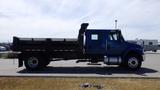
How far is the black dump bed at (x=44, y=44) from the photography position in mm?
21203

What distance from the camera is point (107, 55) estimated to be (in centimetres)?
2134

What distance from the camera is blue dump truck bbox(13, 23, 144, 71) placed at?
21.2m

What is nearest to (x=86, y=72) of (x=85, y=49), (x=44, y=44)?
(x=85, y=49)

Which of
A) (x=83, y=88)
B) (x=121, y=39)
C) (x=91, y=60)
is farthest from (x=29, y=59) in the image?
(x=83, y=88)

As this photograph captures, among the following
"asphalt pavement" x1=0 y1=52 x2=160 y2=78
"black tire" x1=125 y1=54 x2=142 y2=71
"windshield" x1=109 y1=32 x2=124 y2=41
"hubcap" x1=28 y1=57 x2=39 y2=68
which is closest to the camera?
"asphalt pavement" x1=0 y1=52 x2=160 y2=78

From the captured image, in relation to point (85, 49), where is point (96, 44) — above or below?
above

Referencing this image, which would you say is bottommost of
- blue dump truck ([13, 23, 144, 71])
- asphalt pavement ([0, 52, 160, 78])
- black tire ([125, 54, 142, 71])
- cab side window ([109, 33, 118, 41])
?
asphalt pavement ([0, 52, 160, 78])

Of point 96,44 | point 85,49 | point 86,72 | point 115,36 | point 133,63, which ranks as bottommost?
point 86,72

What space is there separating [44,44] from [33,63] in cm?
129

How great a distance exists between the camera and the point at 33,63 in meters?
21.3

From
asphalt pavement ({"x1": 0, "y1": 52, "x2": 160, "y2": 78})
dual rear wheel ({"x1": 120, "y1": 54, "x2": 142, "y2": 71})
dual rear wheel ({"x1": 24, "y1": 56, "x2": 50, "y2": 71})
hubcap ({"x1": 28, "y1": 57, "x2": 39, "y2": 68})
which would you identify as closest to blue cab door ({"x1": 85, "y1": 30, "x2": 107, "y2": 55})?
asphalt pavement ({"x1": 0, "y1": 52, "x2": 160, "y2": 78})

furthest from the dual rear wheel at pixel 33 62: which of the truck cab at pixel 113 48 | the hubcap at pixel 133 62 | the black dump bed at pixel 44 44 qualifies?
the hubcap at pixel 133 62

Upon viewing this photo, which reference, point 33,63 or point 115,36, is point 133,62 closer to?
point 115,36

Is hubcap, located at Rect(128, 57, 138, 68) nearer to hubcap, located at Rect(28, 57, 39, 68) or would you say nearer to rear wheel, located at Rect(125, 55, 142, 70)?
rear wheel, located at Rect(125, 55, 142, 70)
